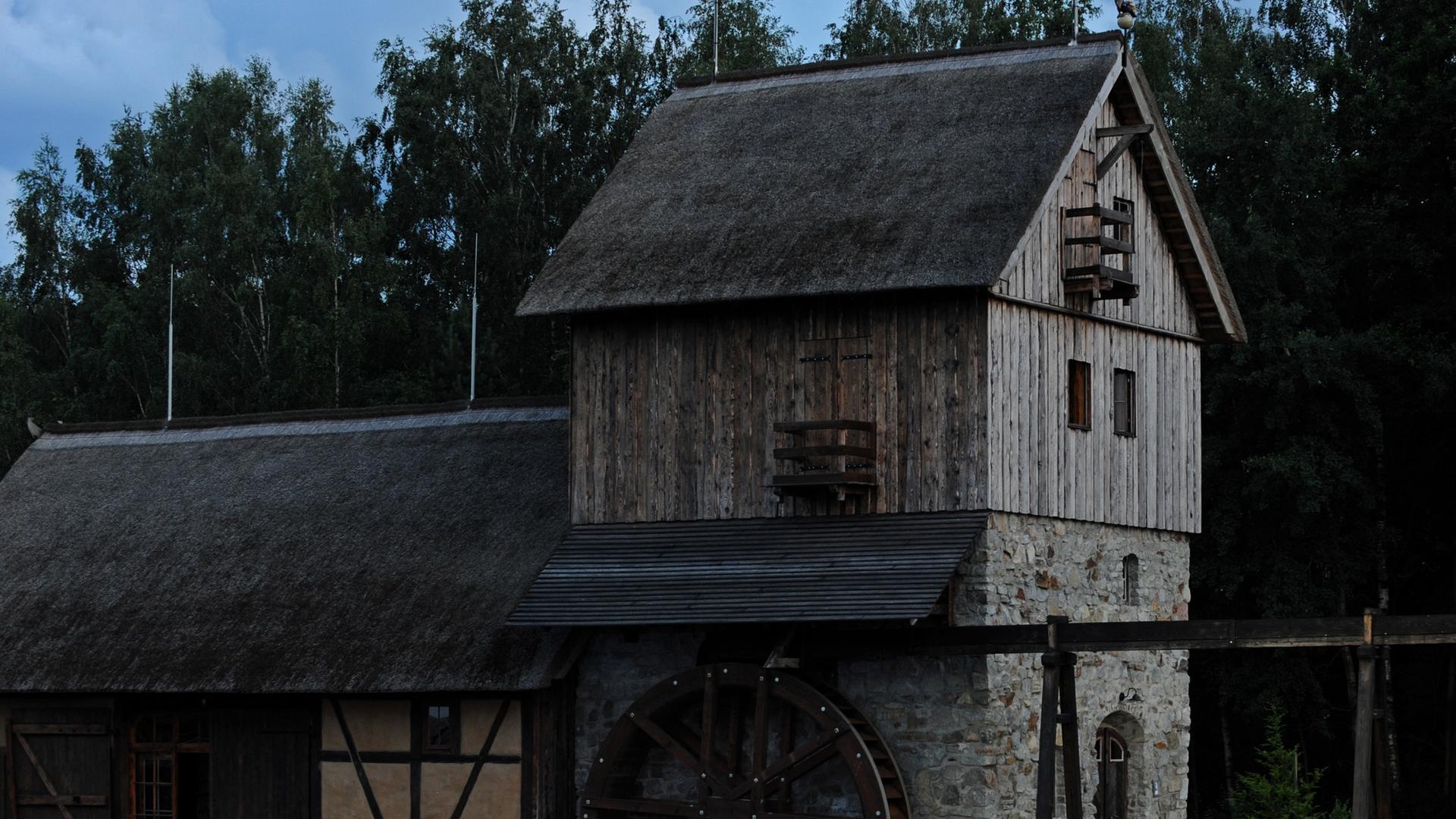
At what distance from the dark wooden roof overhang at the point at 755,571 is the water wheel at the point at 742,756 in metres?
0.79

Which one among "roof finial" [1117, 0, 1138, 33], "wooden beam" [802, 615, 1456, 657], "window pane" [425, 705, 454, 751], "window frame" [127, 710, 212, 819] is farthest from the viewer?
"window frame" [127, 710, 212, 819]

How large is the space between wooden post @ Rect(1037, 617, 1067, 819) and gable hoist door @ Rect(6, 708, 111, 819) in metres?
12.3

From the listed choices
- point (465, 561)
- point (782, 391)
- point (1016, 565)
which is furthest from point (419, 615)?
point (1016, 565)

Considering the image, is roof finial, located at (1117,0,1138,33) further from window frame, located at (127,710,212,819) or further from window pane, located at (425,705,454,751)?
window frame, located at (127,710,212,819)

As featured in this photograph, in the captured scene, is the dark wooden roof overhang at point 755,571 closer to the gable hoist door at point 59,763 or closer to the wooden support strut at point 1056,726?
the wooden support strut at point 1056,726

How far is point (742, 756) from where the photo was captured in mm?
22688

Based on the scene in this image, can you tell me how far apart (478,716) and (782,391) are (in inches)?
198

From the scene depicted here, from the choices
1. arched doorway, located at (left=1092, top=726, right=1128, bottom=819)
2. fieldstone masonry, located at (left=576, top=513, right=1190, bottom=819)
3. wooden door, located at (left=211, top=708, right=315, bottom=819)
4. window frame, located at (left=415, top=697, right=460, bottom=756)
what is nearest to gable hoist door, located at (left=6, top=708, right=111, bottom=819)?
wooden door, located at (left=211, top=708, right=315, bottom=819)

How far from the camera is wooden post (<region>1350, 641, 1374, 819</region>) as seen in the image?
707 inches

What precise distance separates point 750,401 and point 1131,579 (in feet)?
16.4

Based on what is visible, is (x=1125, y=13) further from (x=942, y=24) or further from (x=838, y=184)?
(x=942, y=24)

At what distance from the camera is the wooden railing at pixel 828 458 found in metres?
22.2

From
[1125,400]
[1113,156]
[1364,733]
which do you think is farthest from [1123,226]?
[1364,733]

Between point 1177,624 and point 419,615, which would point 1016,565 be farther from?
point 419,615
